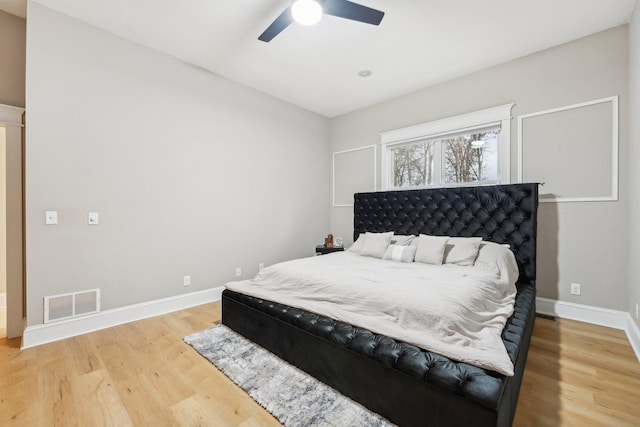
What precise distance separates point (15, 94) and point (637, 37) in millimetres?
5477

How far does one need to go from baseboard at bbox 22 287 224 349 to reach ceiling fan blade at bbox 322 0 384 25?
3252mm

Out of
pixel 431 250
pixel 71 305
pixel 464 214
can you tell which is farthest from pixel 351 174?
pixel 71 305

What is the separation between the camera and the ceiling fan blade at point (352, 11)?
2.01 meters

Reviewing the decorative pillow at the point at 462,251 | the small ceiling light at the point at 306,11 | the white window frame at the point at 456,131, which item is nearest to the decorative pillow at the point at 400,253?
the decorative pillow at the point at 462,251

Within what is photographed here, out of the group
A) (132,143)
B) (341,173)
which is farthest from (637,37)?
(132,143)

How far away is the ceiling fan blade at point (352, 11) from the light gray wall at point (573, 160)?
2.16 metres

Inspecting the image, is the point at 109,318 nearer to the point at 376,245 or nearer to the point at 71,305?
the point at 71,305

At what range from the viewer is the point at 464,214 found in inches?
138

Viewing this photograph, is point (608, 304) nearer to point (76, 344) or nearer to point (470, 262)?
point (470, 262)

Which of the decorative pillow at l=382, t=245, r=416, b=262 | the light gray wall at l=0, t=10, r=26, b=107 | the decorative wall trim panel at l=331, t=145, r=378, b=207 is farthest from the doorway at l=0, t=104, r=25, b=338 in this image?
the decorative wall trim panel at l=331, t=145, r=378, b=207

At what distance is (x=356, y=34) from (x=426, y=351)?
2.82 m

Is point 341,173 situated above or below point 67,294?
above

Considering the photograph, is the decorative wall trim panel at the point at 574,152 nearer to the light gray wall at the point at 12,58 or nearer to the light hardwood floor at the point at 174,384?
the light hardwood floor at the point at 174,384

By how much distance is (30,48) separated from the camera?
7.88 feet
